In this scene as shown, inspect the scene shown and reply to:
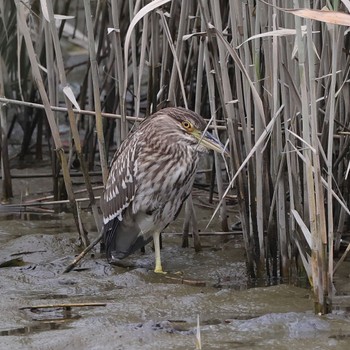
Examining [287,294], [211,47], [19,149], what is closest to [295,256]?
[287,294]

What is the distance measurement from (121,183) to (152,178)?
8.5 inches

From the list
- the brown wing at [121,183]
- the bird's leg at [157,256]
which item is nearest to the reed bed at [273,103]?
the brown wing at [121,183]

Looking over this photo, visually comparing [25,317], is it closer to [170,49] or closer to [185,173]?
[185,173]

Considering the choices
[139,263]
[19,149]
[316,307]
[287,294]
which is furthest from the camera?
[19,149]

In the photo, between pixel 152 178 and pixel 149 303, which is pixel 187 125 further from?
pixel 149 303

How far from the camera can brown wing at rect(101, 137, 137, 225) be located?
225 inches

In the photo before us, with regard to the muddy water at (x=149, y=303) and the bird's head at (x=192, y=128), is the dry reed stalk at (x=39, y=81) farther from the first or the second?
the bird's head at (x=192, y=128)

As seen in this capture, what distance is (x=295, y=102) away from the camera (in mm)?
4668

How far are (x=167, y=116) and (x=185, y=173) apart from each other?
0.35 m

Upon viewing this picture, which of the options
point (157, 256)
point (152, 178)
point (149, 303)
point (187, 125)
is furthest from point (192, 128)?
point (149, 303)

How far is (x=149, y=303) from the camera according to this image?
15.8ft

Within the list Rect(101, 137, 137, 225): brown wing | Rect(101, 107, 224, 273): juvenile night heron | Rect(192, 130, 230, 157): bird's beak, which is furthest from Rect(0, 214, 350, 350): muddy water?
Rect(192, 130, 230, 157): bird's beak

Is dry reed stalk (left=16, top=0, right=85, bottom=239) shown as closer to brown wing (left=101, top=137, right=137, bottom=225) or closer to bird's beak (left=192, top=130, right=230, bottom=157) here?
brown wing (left=101, top=137, right=137, bottom=225)

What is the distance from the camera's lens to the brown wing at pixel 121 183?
5.73 m
